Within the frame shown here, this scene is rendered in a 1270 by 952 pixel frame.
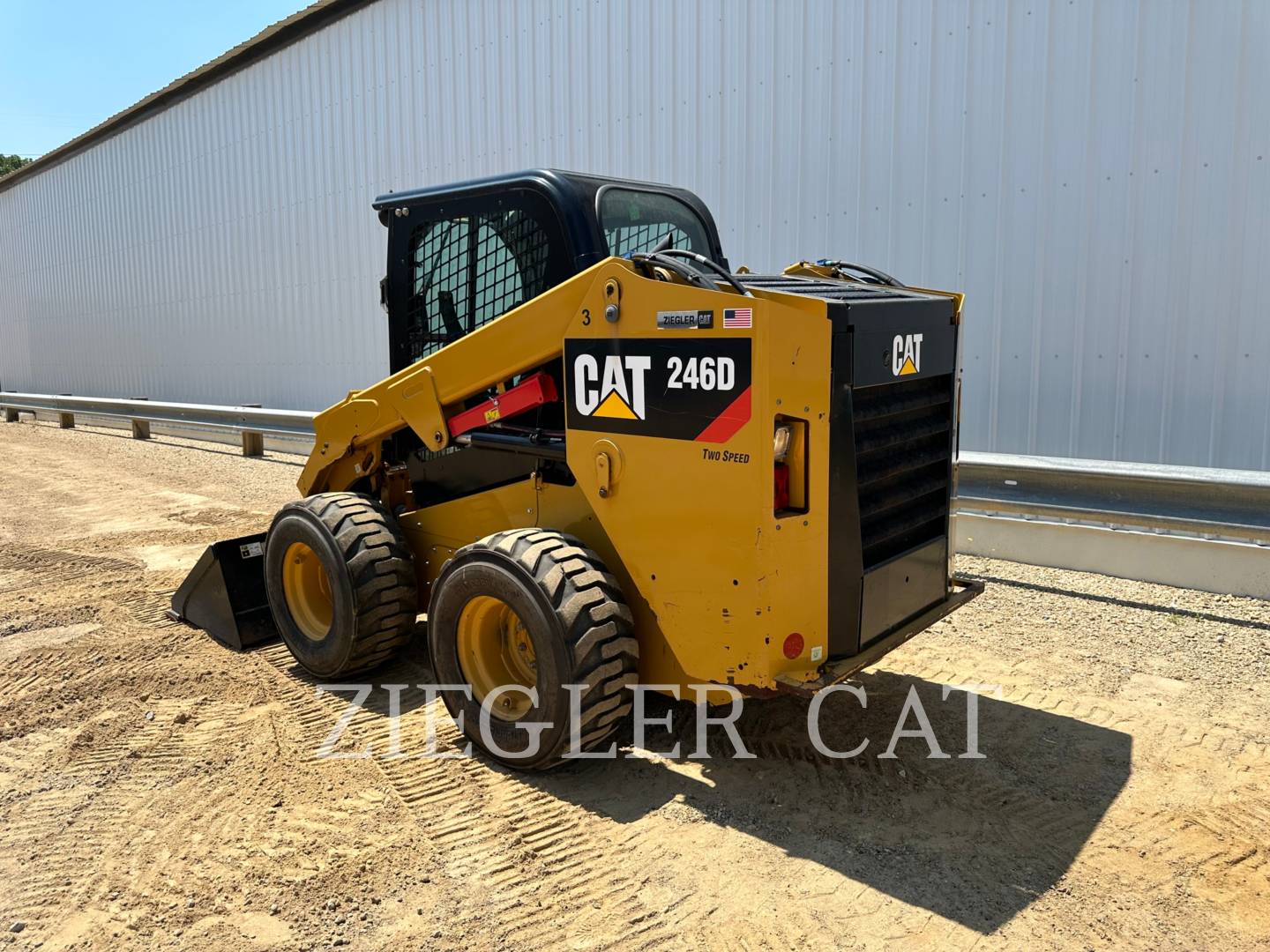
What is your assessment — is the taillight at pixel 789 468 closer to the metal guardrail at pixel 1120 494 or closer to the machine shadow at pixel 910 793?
the machine shadow at pixel 910 793

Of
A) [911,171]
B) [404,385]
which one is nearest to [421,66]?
[911,171]

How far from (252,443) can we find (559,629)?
10930 mm

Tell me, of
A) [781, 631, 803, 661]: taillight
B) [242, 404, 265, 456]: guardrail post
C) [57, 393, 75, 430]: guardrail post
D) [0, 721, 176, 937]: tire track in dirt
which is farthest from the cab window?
[57, 393, 75, 430]: guardrail post

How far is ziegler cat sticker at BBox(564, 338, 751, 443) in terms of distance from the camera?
3254mm

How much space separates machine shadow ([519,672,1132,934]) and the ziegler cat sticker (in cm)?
133

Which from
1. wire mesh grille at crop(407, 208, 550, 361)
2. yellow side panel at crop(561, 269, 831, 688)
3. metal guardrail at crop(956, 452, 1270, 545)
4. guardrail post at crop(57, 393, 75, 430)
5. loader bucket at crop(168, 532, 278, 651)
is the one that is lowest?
guardrail post at crop(57, 393, 75, 430)

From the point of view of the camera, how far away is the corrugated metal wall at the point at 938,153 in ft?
19.7

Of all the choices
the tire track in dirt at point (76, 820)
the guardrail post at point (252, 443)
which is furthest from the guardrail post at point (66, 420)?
the tire track in dirt at point (76, 820)

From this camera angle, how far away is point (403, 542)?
4.68 meters

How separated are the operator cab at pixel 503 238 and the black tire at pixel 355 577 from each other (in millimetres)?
850

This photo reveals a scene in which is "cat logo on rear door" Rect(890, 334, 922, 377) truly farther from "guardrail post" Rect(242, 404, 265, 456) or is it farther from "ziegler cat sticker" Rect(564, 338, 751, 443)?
"guardrail post" Rect(242, 404, 265, 456)

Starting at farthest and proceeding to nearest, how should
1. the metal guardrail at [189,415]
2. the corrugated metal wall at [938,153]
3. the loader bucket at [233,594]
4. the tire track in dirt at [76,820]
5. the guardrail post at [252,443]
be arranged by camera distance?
the guardrail post at [252,443]
the metal guardrail at [189,415]
the corrugated metal wall at [938,153]
the loader bucket at [233,594]
the tire track in dirt at [76,820]

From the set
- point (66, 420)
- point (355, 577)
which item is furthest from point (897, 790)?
point (66, 420)

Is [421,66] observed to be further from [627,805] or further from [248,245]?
[627,805]
